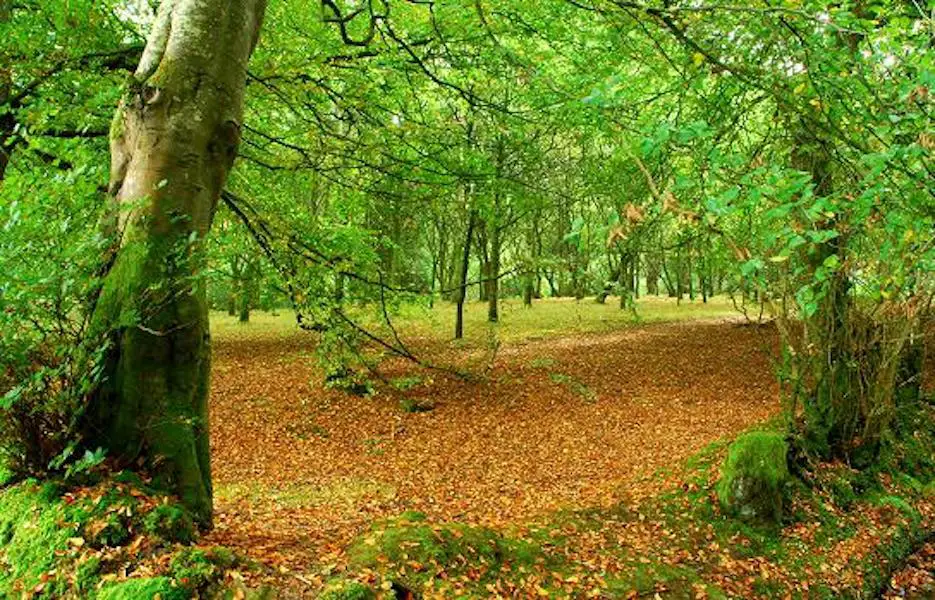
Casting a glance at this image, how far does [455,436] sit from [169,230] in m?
7.31

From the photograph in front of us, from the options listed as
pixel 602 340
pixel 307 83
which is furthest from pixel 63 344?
pixel 602 340

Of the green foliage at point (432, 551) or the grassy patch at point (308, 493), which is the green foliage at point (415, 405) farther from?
the green foliage at point (432, 551)

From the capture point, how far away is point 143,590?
2.38m

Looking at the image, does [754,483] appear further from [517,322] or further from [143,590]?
[517,322]

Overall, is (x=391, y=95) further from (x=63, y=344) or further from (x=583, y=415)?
(x=583, y=415)

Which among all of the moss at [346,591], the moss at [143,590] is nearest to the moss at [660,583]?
the moss at [346,591]

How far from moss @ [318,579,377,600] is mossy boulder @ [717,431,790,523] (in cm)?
447

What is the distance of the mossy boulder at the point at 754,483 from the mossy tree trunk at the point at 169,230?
5.02m

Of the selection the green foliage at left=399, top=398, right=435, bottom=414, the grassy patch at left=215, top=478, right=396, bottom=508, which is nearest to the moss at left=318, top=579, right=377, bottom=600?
the grassy patch at left=215, top=478, right=396, bottom=508

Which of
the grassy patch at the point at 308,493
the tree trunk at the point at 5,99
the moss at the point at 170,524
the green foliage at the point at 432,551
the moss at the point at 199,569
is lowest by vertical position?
the grassy patch at the point at 308,493

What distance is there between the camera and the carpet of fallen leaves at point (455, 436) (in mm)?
6121

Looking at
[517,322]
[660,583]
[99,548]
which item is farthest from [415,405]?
[517,322]

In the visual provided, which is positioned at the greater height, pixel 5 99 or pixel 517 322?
pixel 5 99

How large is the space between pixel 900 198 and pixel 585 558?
3458 mm
